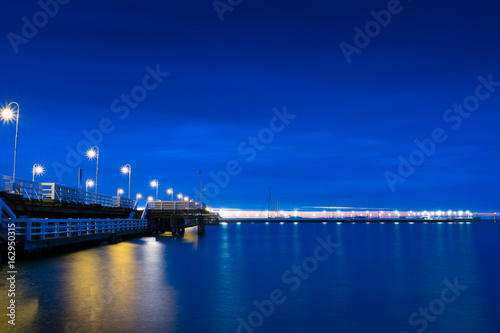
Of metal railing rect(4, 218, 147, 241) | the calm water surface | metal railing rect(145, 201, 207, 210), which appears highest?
metal railing rect(145, 201, 207, 210)

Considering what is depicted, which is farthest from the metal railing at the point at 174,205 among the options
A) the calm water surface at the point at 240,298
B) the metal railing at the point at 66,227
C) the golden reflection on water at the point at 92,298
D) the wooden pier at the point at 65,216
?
the golden reflection on water at the point at 92,298

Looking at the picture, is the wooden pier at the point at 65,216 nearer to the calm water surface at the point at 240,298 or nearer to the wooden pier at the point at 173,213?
the wooden pier at the point at 173,213

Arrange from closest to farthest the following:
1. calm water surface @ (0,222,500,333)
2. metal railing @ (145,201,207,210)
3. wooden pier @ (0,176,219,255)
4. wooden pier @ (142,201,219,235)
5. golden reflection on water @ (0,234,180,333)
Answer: golden reflection on water @ (0,234,180,333)
calm water surface @ (0,222,500,333)
wooden pier @ (0,176,219,255)
wooden pier @ (142,201,219,235)
metal railing @ (145,201,207,210)

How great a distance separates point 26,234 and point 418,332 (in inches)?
752

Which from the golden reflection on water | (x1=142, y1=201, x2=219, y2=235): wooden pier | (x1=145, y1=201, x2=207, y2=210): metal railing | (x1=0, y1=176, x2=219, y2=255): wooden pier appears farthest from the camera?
(x1=145, y1=201, x2=207, y2=210): metal railing

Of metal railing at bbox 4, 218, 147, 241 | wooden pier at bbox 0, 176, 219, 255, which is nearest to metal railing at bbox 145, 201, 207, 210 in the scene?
wooden pier at bbox 0, 176, 219, 255

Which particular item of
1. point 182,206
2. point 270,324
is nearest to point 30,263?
point 270,324

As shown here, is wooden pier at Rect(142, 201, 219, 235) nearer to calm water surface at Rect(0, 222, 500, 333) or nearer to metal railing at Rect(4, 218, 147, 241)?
metal railing at Rect(4, 218, 147, 241)

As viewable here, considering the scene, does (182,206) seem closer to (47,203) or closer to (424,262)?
(47,203)

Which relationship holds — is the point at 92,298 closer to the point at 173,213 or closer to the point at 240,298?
the point at 240,298

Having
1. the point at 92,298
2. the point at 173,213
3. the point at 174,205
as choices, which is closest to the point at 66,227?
the point at 92,298

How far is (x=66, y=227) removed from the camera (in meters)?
29.8

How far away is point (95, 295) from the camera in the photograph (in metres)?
15.1

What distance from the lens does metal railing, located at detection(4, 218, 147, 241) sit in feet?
77.1
